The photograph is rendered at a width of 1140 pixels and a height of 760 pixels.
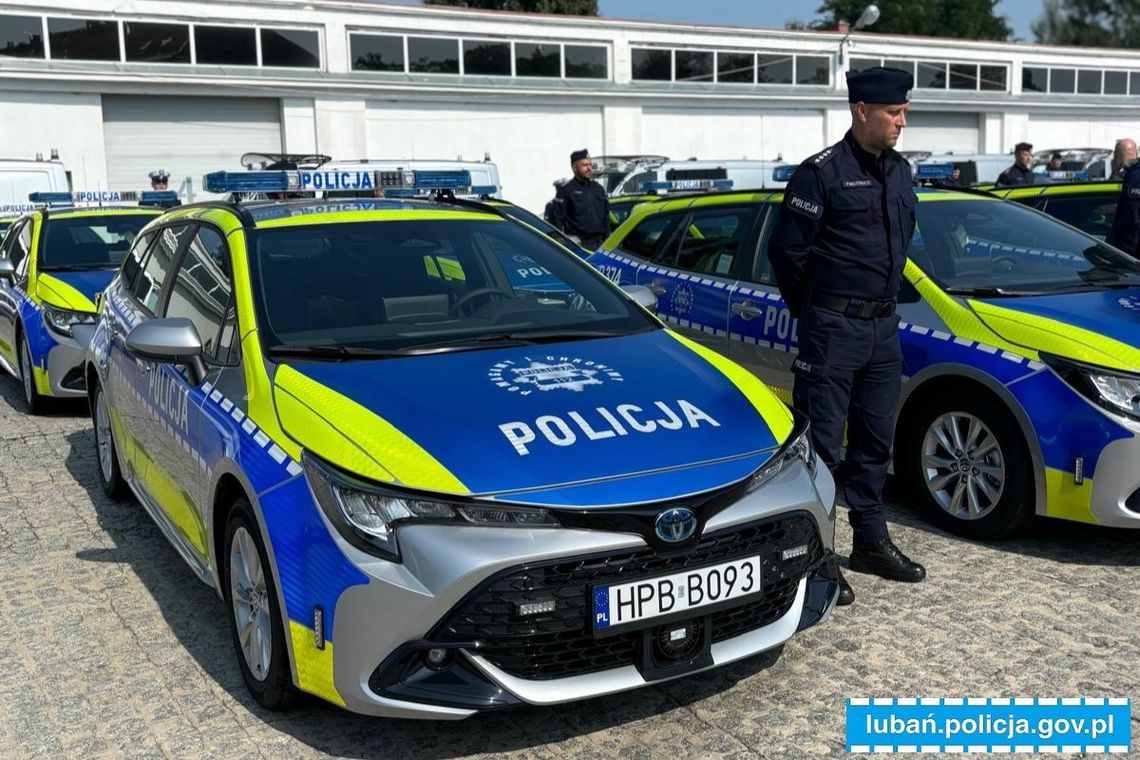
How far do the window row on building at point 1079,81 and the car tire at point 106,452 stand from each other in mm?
36310

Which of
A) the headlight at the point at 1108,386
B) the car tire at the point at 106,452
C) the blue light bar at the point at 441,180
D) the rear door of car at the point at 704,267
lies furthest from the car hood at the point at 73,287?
the headlight at the point at 1108,386

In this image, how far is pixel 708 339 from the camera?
6.31 metres

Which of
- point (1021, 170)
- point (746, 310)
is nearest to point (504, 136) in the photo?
point (1021, 170)

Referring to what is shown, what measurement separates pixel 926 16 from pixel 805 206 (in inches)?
2665

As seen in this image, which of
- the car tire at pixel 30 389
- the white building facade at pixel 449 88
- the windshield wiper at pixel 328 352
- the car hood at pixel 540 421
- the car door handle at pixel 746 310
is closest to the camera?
the car hood at pixel 540 421

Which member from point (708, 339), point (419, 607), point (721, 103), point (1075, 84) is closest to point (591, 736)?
point (419, 607)

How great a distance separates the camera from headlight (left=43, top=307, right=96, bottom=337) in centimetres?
813

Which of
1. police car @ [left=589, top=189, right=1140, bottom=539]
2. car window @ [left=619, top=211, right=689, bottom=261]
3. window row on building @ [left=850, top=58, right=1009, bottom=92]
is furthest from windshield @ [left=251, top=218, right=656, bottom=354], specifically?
window row on building @ [left=850, top=58, right=1009, bottom=92]

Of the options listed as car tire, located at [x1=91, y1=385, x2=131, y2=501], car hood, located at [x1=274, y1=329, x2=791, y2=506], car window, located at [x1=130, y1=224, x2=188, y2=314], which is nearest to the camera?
car hood, located at [x1=274, y1=329, x2=791, y2=506]

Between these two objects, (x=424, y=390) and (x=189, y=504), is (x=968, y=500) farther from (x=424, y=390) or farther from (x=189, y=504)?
(x=189, y=504)

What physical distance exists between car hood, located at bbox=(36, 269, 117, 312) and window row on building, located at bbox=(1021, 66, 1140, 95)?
113 feet

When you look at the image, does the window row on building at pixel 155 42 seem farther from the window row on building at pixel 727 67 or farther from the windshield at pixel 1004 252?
the windshield at pixel 1004 252

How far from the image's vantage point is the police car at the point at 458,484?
301 cm

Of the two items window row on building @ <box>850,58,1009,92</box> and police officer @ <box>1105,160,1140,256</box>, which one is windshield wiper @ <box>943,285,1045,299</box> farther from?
window row on building @ <box>850,58,1009,92</box>
